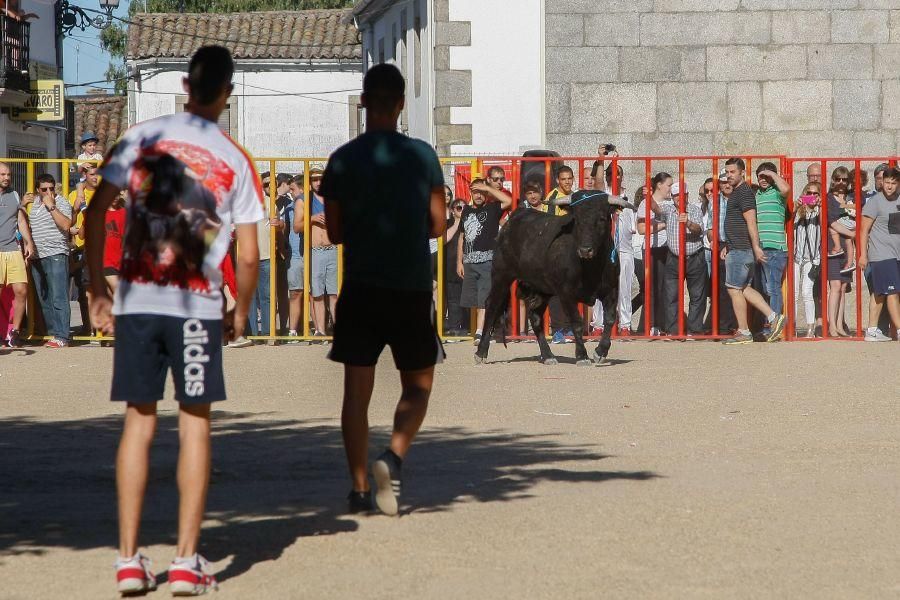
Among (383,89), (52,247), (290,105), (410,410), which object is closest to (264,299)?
(52,247)

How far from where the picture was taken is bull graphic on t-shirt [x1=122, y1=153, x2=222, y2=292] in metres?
5.80

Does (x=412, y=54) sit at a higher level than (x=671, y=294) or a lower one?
higher

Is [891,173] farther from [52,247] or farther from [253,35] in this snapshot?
[253,35]

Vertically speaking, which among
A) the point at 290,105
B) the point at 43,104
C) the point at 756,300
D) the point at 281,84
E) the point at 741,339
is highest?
the point at 281,84

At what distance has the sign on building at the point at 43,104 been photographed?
126 feet

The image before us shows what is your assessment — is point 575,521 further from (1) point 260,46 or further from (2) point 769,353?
(1) point 260,46

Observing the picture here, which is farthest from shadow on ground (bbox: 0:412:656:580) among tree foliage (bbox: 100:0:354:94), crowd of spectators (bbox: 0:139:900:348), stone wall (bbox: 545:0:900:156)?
tree foliage (bbox: 100:0:354:94)

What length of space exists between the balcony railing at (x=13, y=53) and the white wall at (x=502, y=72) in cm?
1575

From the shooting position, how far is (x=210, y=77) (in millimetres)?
5965

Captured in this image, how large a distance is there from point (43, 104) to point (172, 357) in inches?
1358

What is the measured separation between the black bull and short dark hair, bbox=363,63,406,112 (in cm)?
825

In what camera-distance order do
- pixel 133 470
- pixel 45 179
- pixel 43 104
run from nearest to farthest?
pixel 133 470 < pixel 45 179 < pixel 43 104

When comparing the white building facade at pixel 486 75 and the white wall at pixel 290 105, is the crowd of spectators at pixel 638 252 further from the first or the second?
the white wall at pixel 290 105

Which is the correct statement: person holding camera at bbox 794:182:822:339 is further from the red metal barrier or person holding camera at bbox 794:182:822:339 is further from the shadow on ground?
the shadow on ground
